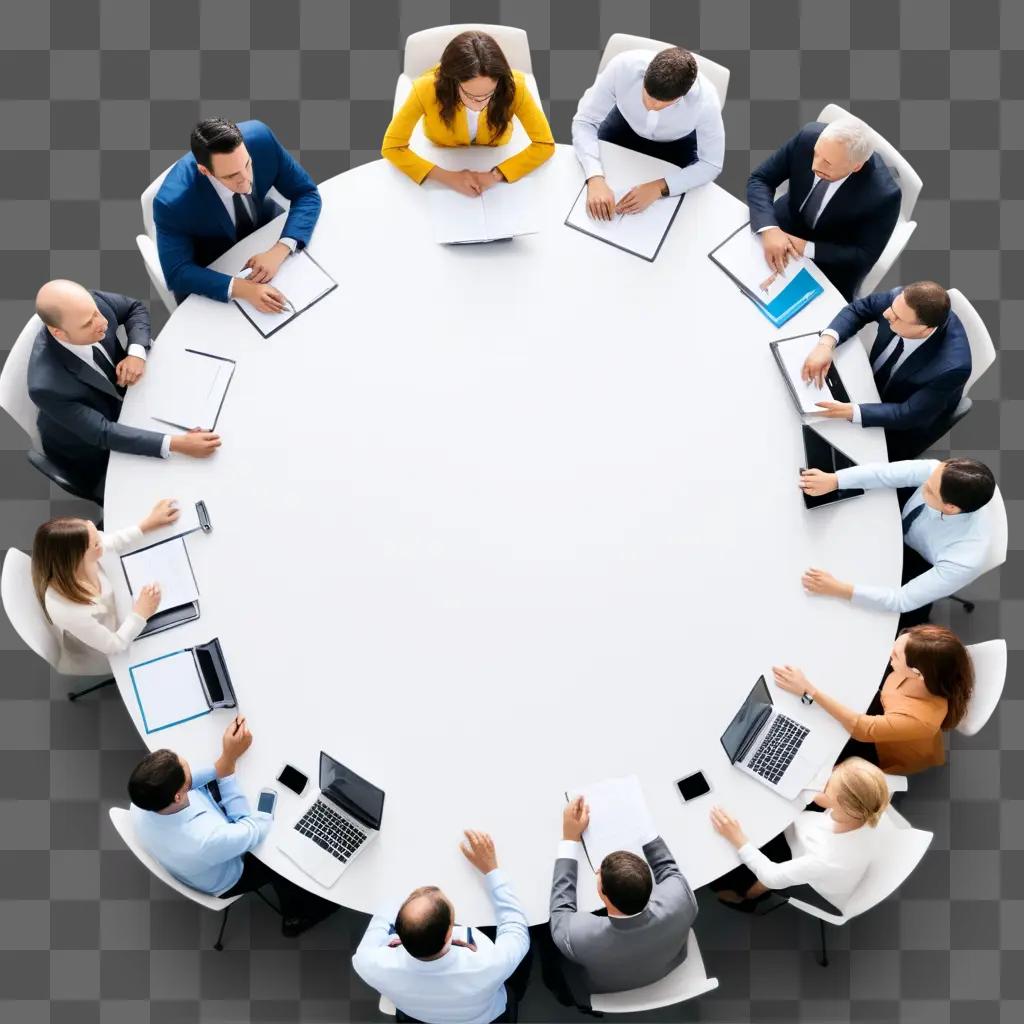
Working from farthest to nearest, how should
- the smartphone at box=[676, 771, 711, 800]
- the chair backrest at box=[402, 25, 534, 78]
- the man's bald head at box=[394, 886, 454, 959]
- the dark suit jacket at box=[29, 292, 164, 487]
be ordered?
1. the chair backrest at box=[402, 25, 534, 78]
2. the dark suit jacket at box=[29, 292, 164, 487]
3. the smartphone at box=[676, 771, 711, 800]
4. the man's bald head at box=[394, 886, 454, 959]

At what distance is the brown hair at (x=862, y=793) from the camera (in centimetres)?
326

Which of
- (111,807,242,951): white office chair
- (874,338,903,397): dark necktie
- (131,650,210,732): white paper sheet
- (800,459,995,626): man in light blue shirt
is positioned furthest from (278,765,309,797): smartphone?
(874,338,903,397): dark necktie

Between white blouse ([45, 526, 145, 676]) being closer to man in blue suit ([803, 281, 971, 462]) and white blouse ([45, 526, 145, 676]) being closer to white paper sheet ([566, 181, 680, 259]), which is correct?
white paper sheet ([566, 181, 680, 259])

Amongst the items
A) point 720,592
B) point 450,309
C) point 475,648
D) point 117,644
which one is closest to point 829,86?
point 450,309

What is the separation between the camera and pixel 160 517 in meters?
3.68

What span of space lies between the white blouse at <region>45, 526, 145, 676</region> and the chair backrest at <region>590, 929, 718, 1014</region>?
6.47 feet

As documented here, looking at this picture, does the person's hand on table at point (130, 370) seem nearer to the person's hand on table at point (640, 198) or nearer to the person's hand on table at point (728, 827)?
the person's hand on table at point (640, 198)

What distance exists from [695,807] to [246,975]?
2.00m

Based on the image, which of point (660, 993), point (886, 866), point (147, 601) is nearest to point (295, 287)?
point (147, 601)

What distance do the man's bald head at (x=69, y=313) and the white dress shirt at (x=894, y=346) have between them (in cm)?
259

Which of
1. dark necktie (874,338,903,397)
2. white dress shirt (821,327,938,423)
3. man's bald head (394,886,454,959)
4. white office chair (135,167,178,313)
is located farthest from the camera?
white office chair (135,167,178,313)

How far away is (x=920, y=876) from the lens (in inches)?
172

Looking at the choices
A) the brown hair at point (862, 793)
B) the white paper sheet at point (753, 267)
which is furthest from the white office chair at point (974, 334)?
the brown hair at point (862, 793)

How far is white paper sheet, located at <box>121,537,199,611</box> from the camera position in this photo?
364 centimetres
